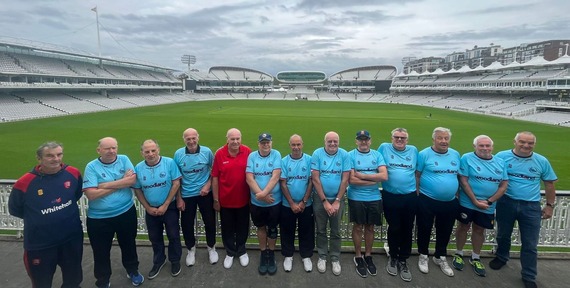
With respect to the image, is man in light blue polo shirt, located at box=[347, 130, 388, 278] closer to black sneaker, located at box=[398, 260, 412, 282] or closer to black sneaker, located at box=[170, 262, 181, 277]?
black sneaker, located at box=[398, 260, 412, 282]

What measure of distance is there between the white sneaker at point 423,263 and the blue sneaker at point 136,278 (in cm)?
355

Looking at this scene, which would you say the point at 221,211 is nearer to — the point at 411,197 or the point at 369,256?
the point at 369,256

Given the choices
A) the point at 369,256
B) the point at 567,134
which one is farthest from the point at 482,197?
the point at 567,134

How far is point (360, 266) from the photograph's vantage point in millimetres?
3992

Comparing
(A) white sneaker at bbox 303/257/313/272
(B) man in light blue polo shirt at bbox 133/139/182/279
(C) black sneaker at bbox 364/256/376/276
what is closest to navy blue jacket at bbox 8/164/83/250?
(B) man in light blue polo shirt at bbox 133/139/182/279

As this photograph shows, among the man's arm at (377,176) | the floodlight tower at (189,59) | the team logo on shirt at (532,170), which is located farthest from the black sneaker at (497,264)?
the floodlight tower at (189,59)

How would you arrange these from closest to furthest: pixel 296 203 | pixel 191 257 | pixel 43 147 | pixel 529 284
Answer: pixel 43 147 < pixel 529 284 < pixel 296 203 < pixel 191 257

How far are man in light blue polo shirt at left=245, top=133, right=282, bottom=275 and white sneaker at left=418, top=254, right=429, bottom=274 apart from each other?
191 cm

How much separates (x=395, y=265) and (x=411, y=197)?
0.94 metres

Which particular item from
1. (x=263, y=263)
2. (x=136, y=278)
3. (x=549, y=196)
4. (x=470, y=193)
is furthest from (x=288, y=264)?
(x=549, y=196)

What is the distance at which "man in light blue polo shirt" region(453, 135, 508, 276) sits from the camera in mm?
3824

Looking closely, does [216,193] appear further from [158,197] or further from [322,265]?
[322,265]

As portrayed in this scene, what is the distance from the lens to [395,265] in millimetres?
4039

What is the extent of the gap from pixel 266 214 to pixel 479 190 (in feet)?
9.07
